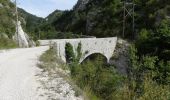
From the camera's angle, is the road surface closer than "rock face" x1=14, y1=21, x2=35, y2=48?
Yes

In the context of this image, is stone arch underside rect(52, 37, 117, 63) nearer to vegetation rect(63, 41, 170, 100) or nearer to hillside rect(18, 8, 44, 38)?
hillside rect(18, 8, 44, 38)

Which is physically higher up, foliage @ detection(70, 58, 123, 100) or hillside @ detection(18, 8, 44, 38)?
hillside @ detection(18, 8, 44, 38)

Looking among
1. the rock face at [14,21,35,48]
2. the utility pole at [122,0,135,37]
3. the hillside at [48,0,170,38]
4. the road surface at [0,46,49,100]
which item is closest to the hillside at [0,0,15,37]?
the rock face at [14,21,35,48]

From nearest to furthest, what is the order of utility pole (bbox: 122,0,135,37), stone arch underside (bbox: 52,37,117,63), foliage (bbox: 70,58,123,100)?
foliage (bbox: 70,58,123,100) → stone arch underside (bbox: 52,37,117,63) → utility pole (bbox: 122,0,135,37)

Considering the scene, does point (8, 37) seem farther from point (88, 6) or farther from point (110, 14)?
point (88, 6)

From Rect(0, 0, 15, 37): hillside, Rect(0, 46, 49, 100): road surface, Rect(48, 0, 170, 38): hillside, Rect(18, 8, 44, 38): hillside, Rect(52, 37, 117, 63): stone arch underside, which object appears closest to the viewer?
Rect(0, 46, 49, 100): road surface

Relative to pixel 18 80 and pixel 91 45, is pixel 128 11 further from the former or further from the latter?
pixel 18 80

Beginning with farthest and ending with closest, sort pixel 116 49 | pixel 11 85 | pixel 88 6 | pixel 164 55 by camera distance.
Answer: pixel 88 6
pixel 116 49
pixel 164 55
pixel 11 85

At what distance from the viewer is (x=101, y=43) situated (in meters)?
44.2

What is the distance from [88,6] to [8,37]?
1598 inches

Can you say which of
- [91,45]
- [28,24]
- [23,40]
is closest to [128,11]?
[91,45]

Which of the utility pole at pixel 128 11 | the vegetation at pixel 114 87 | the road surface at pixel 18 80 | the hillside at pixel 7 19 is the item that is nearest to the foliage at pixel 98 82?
the vegetation at pixel 114 87

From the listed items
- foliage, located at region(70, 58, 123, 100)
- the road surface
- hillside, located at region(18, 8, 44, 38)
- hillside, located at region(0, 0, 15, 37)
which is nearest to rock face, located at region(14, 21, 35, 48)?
hillside, located at region(0, 0, 15, 37)

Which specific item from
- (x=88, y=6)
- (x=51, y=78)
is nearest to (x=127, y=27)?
(x=88, y=6)
